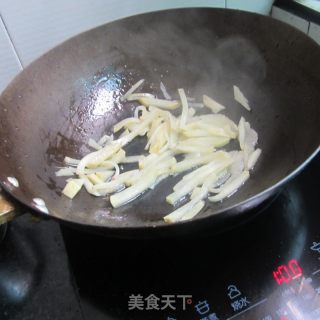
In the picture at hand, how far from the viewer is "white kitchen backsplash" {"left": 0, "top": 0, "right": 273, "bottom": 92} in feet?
3.35

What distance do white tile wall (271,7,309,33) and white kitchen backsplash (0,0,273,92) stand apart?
1.02ft

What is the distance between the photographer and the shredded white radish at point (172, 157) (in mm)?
906

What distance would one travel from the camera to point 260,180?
0.88 metres

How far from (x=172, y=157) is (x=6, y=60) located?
0.54 meters

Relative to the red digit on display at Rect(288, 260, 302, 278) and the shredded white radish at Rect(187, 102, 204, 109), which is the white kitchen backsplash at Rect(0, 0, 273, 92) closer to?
the shredded white radish at Rect(187, 102, 204, 109)

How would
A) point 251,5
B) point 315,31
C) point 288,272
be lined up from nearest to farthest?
point 288,272
point 315,31
point 251,5

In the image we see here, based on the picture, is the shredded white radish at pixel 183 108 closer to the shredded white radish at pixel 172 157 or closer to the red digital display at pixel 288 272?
the shredded white radish at pixel 172 157

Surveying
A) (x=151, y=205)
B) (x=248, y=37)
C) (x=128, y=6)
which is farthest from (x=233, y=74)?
(x=151, y=205)

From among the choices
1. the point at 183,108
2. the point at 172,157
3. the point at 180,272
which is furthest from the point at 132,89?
the point at 180,272

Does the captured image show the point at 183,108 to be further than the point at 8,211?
Yes

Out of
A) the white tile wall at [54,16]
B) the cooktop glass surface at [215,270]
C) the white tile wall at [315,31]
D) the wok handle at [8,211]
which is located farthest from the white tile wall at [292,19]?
the wok handle at [8,211]

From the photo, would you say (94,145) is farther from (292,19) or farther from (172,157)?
(292,19)

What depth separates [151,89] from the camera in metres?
1.17

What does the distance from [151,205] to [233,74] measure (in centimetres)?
48
